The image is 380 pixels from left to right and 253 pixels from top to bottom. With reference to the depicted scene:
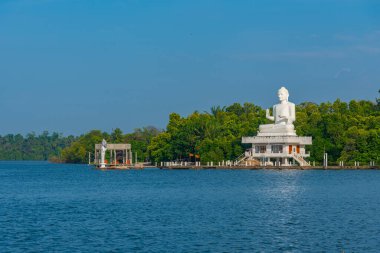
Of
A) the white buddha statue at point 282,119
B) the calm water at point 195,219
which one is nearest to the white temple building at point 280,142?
the white buddha statue at point 282,119

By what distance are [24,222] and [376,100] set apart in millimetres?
120494

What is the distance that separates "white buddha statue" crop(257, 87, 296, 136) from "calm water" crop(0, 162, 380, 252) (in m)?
45.0

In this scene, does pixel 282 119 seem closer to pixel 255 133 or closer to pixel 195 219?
pixel 255 133

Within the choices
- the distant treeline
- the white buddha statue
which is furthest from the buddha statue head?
the distant treeline

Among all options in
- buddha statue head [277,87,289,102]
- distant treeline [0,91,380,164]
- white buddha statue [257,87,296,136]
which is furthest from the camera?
buddha statue head [277,87,289,102]

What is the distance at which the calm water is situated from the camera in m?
34.1

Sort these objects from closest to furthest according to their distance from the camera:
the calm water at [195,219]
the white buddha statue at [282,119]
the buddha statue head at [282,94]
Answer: the calm water at [195,219] < the white buddha statue at [282,119] < the buddha statue head at [282,94]

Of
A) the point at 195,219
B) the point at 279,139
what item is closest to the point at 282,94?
the point at 279,139

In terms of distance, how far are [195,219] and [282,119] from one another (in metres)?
75.1

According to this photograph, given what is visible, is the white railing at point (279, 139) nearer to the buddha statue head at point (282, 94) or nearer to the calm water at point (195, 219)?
the buddha statue head at point (282, 94)

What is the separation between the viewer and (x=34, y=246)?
112ft

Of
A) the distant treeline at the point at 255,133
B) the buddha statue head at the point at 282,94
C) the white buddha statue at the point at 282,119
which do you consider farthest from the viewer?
the buddha statue head at the point at 282,94

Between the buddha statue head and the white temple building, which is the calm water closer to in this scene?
the white temple building

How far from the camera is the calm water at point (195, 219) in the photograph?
3406 centimetres
